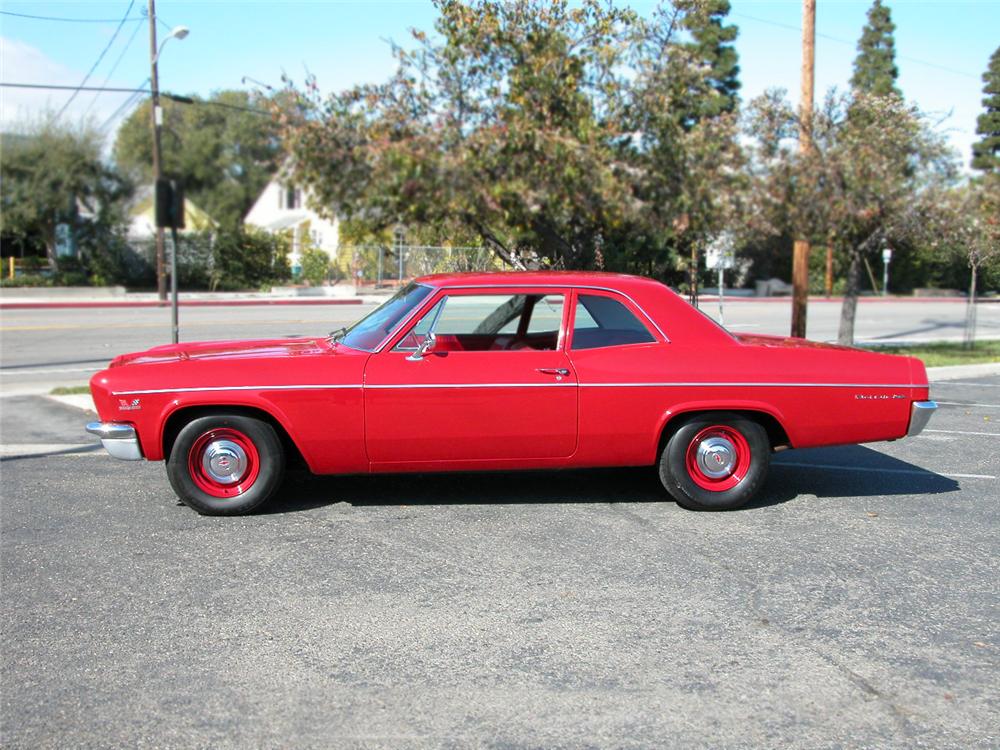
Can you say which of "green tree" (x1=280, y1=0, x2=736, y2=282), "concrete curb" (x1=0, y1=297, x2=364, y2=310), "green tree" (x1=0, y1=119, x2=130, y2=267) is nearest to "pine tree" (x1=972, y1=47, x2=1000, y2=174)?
"green tree" (x1=280, y1=0, x2=736, y2=282)

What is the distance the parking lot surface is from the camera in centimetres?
354

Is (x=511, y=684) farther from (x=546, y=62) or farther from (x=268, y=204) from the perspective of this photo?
(x=268, y=204)

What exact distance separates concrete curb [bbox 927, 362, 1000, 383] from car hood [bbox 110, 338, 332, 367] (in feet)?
35.1

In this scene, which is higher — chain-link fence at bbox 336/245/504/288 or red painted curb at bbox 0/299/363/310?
chain-link fence at bbox 336/245/504/288

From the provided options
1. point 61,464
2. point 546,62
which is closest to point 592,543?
point 61,464

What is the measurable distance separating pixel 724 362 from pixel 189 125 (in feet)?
218

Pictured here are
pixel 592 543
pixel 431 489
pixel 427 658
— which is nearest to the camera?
pixel 427 658

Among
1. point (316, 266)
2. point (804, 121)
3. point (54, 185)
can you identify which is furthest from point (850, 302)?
point (54, 185)

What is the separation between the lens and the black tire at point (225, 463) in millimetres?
6039

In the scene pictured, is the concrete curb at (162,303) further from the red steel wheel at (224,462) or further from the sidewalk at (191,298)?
the red steel wheel at (224,462)

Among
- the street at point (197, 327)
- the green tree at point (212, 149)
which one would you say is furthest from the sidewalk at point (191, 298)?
the green tree at point (212, 149)

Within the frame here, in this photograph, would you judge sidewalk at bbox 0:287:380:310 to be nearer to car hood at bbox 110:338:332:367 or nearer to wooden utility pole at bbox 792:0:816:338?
wooden utility pole at bbox 792:0:816:338

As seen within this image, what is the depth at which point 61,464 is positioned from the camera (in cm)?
794

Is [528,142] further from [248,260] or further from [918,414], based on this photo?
[248,260]
